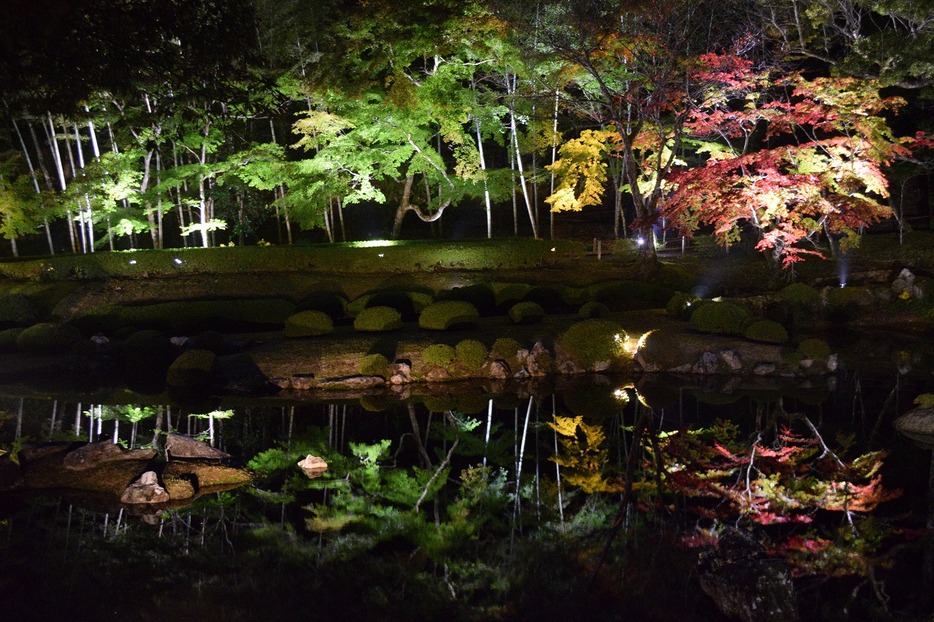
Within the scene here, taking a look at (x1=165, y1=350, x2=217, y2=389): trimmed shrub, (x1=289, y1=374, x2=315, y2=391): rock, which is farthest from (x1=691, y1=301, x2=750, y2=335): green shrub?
(x1=165, y1=350, x2=217, y2=389): trimmed shrub

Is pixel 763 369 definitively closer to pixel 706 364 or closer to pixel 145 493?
pixel 706 364

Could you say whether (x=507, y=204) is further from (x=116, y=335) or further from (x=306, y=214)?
(x=116, y=335)

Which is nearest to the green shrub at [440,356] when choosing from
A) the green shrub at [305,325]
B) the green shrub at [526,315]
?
the green shrub at [526,315]

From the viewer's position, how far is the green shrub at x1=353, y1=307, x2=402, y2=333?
15125 millimetres

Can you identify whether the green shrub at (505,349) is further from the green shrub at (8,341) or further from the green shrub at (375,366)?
the green shrub at (8,341)

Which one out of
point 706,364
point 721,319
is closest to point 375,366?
point 706,364

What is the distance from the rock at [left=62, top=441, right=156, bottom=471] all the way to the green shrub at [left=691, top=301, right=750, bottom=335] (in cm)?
993

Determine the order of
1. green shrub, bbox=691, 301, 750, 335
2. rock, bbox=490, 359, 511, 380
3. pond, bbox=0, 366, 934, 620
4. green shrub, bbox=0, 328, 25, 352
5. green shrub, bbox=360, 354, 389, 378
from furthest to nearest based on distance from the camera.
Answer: green shrub, bbox=0, 328, 25, 352
green shrub, bbox=691, 301, 750, 335
rock, bbox=490, 359, 511, 380
green shrub, bbox=360, 354, 389, 378
pond, bbox=0, 366, 934, 620

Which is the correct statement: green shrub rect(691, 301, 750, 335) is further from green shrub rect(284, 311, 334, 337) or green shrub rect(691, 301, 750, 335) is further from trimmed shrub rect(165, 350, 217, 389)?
trimmed shrub rect(165, 350, 217, 389)

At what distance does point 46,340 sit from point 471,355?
1004 cm

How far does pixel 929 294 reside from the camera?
641 inches

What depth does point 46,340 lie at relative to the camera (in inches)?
627

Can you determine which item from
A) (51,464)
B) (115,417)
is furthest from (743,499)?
(115,417)

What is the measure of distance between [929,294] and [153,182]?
24.3m
